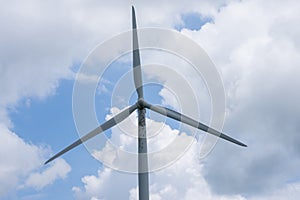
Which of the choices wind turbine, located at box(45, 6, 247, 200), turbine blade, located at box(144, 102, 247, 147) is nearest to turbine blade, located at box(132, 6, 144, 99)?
wind turbine, located at box(45, 6, 247, 200)

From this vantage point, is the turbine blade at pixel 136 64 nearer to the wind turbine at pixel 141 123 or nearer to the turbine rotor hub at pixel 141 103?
the wind turbine at pixel 141 123

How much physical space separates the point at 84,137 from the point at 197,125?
44.3ft

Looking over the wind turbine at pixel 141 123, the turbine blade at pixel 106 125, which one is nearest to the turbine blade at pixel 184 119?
the wind turbine at pixel 141 123

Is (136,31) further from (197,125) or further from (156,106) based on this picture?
(197,125)

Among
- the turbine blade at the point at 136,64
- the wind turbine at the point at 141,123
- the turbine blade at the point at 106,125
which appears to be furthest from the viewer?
the turbine blade at the point at 136,64

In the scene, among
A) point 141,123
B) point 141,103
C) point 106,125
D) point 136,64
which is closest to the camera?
point 141,123

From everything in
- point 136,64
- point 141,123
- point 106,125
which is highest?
point 136,64

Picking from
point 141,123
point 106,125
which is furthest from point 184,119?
point 106,125

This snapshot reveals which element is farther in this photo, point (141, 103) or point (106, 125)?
point (106, 125)

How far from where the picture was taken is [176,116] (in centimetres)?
5725

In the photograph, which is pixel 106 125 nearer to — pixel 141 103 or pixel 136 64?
pixel 141 103

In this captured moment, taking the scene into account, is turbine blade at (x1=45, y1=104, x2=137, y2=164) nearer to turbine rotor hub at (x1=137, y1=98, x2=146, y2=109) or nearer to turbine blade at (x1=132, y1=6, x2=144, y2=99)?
turbine rotor hub at (x1=137, y1=98, x2=146, y2=109)

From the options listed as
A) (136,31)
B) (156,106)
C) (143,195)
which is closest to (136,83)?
(156,106)

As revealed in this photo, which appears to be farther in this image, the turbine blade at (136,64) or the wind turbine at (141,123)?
the turbine blade at (136,64)
